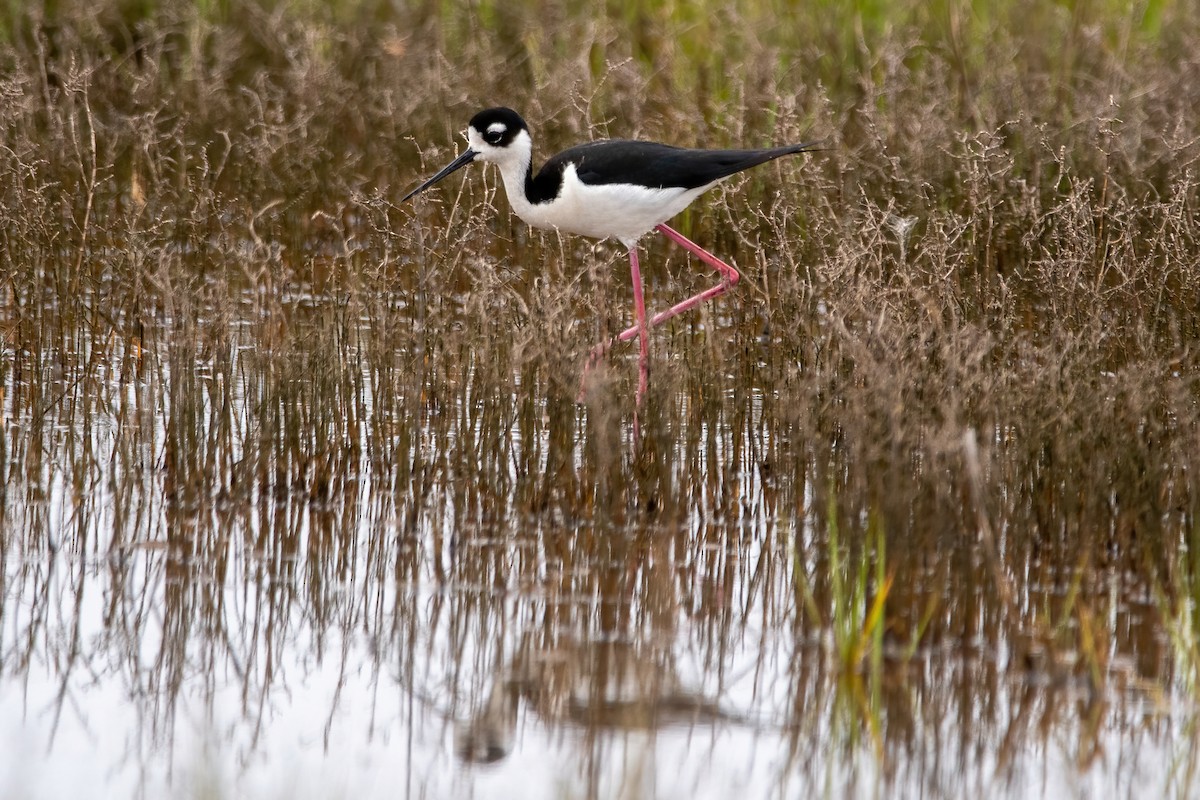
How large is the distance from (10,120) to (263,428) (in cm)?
195

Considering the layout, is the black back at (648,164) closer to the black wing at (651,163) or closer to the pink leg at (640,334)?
Answer: the black wing at (651,163)

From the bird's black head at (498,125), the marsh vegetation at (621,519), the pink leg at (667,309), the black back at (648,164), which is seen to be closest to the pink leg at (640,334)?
the pink leg at (667,309)

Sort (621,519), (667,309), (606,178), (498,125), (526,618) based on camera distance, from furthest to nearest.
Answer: (667,309) < (498,125) < (606,178) < (621,519) < (526,618)

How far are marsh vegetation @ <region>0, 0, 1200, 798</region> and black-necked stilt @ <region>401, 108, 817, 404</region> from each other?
15 cm

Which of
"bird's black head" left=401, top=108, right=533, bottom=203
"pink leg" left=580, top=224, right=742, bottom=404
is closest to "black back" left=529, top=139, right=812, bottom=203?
"bird's black head" left=401, top=108, right=533, bottom=203

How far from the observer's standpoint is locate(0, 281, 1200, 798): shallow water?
9.72ft

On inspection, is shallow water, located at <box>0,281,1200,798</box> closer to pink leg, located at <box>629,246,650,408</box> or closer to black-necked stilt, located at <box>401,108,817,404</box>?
pink leg, located at <box>629,246,650,408</box>

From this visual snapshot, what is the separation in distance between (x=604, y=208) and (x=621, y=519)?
1596 mm

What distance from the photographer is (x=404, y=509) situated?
4102 mm

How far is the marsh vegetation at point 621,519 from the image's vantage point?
3039mm

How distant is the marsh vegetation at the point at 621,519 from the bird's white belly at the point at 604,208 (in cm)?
12

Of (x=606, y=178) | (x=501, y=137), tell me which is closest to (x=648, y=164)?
(x=606, y=178)

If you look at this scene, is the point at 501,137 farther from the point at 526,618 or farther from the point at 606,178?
the point at 526,618

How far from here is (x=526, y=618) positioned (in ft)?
11.7
